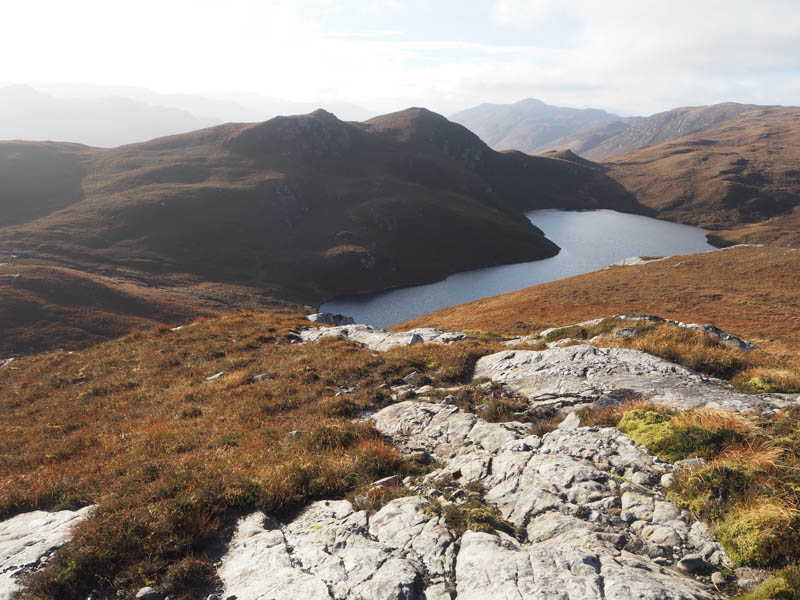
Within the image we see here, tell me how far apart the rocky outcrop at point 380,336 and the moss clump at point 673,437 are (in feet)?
46.8

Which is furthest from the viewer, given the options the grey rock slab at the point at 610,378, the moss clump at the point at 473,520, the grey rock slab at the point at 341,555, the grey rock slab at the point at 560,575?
the grey rock slab at the point at 610,378

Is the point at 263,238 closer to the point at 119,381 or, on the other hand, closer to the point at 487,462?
the point at 119,381

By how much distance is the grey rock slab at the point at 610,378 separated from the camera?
403 inches

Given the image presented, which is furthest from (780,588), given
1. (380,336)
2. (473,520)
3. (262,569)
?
(380,336)

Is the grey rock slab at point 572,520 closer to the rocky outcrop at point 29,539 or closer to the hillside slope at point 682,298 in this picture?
the rocky outcrop at point 29,539

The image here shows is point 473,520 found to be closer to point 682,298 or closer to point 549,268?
point 682,298

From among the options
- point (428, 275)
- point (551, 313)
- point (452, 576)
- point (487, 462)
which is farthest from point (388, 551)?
point (428, 275)

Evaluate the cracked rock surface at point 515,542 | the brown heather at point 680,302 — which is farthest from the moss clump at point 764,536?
the brown heather at point 680,302

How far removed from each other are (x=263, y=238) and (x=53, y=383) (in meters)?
120

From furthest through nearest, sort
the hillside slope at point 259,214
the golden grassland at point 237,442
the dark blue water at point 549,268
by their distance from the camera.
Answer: the hillside slope at point 259,214 → the dark blue water at point 549,268 → the golden grassland at point 237,442

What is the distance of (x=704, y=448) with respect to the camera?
25.0ft

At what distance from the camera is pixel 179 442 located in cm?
1177

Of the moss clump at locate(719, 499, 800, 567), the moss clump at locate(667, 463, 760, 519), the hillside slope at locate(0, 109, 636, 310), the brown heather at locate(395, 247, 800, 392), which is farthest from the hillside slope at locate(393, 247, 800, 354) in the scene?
the hillside slope at locate(0, 109, 636, 310)

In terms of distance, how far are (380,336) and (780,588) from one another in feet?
72.0
